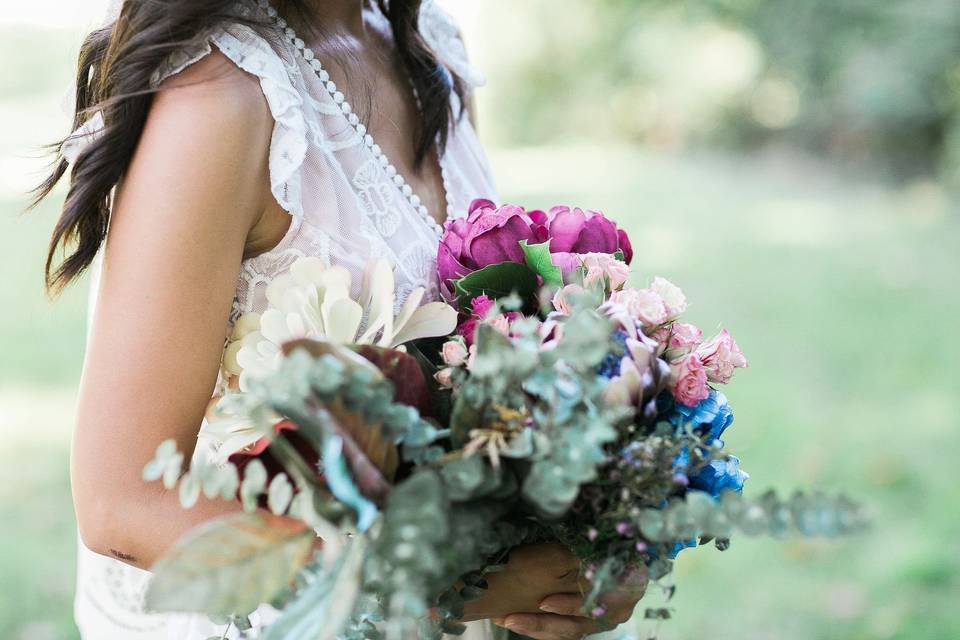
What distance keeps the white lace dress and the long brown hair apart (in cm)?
3

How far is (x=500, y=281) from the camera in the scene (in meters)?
1.29

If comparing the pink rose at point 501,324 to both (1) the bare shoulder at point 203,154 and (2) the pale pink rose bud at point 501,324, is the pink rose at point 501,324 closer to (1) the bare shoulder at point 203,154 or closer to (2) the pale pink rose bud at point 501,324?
(2) the pale pink rose bud at point 501,324

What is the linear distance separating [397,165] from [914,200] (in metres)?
8.43

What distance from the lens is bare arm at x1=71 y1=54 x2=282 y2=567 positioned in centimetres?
121

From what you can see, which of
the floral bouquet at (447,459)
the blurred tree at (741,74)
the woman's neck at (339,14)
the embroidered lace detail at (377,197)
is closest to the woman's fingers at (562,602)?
the floral bouquet at (447,459)

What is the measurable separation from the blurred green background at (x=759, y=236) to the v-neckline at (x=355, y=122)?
31cm

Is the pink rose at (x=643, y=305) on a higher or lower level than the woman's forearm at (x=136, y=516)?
higher

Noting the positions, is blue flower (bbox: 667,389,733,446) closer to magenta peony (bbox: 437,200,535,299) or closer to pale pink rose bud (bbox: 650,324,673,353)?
pale pink rose bud (bbox: 650,324,673,353)

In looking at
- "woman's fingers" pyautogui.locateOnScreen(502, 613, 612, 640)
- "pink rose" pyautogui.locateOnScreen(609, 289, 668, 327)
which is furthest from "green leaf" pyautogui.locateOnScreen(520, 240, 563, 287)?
"woman's fingers" pyautogui.locateOnScreen(502, 613, 612, 640)

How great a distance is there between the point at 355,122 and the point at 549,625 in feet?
2.88

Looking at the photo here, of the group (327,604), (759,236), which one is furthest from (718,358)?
(759,236)

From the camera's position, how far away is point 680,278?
6578 mm

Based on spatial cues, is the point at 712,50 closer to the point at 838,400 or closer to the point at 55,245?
the point at 838,400

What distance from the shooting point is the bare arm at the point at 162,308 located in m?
1.21
